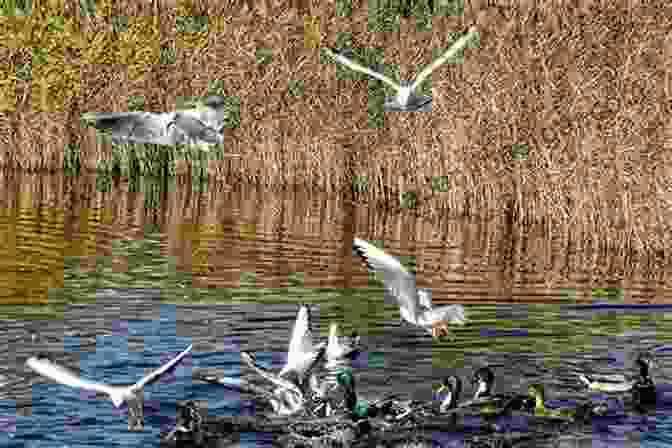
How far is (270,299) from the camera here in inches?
865

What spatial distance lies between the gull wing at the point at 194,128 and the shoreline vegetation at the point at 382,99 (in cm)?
1116

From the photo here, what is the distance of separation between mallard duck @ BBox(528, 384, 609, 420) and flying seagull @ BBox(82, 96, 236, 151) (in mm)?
4094

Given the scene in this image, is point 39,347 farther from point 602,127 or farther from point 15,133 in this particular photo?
point 15,133

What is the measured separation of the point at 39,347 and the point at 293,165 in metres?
17.4

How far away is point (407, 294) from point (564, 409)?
7.26 ft

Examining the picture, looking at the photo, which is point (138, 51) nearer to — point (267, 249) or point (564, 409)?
point (267, 249)

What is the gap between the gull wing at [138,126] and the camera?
16.5 m

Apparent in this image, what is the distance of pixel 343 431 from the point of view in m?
15.4

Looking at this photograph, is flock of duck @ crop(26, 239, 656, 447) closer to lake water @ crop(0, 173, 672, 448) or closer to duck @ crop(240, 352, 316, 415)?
duck @ crop(240, 352, 316, 415)

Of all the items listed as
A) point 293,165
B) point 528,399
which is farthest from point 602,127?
point 528,399

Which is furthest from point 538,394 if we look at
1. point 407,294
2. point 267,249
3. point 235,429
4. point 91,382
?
point 267,249

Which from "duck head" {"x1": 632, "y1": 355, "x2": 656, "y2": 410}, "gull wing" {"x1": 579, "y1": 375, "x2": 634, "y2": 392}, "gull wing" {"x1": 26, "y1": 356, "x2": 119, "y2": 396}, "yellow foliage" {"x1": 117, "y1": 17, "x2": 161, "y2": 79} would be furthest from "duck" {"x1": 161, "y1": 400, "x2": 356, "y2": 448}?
"yellow foliage" {"x1": 117, "y1": 17, "x2": 161, "y2": 79}

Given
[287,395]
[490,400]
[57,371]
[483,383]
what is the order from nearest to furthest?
[57,371] < [287,395] < [490,400] < [483,383]

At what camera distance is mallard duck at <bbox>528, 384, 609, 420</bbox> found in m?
16.0
